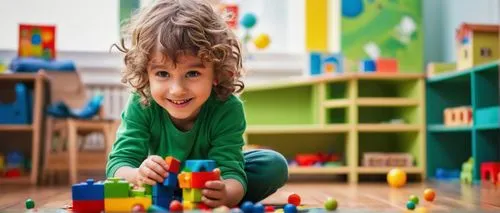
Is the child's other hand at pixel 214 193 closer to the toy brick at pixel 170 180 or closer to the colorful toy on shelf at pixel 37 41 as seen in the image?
the toy brick at pixel 170 180

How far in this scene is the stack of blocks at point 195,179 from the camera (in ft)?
4.13

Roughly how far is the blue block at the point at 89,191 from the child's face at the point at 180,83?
0.25 metres

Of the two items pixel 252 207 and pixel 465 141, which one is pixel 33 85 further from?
pixel 252 207

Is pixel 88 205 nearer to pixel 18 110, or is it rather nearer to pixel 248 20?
pixel 18 110

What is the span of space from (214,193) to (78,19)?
2.68 meters

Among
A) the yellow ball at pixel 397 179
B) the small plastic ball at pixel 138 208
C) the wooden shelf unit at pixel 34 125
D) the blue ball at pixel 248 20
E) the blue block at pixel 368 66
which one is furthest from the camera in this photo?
the blue ball at pixel 248 20

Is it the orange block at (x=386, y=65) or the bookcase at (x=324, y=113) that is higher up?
the orange block at (x=386, y=65)

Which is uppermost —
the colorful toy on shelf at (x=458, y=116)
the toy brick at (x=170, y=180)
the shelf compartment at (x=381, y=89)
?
the shelf compartment at (x=381, y=89)

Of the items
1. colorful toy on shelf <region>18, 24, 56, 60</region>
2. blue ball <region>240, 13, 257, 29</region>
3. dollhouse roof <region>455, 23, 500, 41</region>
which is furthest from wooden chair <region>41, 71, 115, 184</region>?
dollhouse roof <region>455, 23, 500, 41</region>

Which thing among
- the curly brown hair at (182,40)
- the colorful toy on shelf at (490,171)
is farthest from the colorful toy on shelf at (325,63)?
the curly brown hair at (182,40)

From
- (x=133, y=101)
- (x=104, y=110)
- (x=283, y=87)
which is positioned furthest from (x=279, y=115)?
(x=133, y=101)

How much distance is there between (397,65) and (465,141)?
50 cm

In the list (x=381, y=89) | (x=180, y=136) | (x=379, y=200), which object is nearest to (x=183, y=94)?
(x=180, y=136)

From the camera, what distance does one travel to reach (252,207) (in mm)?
1200
